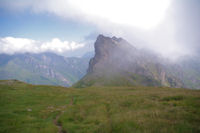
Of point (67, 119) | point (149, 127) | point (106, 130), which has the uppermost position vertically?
point (149, 127)

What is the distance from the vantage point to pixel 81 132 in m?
12.8

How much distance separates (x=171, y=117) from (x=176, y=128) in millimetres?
2964

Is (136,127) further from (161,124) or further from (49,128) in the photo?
(49,128)

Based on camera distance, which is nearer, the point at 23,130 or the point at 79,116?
the point at 23,130

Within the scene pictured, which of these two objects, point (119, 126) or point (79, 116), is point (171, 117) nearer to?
point (119, 126)

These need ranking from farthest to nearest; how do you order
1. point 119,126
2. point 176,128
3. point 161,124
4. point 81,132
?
point 81,132
point 119,126
point 161,124
point 176,128

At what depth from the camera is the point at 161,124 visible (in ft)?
36.5

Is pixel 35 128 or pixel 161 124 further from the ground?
pixel 161 124

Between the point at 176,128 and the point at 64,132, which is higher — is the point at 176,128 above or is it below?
above

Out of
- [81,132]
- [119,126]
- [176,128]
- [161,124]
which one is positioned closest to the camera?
[176,128]

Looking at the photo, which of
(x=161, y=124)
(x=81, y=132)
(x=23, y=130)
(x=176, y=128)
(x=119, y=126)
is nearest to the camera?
(x=176, y=128)

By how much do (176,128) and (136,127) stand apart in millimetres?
3160

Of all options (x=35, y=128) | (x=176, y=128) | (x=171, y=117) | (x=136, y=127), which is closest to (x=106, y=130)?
(x=136, y=127)

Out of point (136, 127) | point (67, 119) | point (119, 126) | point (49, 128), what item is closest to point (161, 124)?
point (136, 127)
